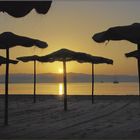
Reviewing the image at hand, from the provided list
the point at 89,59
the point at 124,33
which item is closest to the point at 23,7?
the point at 124,33

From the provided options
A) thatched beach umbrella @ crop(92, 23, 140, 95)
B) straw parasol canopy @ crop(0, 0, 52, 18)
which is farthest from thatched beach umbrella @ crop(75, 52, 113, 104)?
straw parasol canopy @ crop(0, 0, 52, 18)

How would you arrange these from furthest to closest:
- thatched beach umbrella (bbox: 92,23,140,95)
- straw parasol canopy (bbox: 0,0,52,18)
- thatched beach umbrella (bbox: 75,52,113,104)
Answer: thatched beach umbrella (bbox: 75,52,113,104)
thatched beach umbrella (bbox: 92,23,140,95)
straw parasol canopy (bbox: 0,0,52,18)

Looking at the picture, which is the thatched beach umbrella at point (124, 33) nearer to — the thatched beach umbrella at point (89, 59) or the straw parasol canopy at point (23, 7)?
the straw parasol canopy at point (23, 7)

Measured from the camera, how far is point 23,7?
677 cm

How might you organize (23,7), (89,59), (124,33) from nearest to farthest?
(23,7)
(124,33)
(89,59)

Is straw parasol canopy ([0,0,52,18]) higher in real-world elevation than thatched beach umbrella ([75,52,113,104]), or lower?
lower

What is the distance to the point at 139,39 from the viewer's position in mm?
10047

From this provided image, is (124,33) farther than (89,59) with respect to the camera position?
No

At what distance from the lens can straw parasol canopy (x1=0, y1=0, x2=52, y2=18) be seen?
6.74 metres

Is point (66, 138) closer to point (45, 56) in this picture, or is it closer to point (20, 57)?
point (45, 56)

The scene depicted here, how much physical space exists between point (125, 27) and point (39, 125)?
325 cm

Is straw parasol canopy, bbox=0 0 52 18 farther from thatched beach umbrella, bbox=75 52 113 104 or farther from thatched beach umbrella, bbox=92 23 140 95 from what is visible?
thatched beach umbrella, bbox=75 52 113 104

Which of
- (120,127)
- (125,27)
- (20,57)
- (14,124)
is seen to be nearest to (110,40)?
(125,27)

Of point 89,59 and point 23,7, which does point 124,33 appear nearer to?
point 23,7
